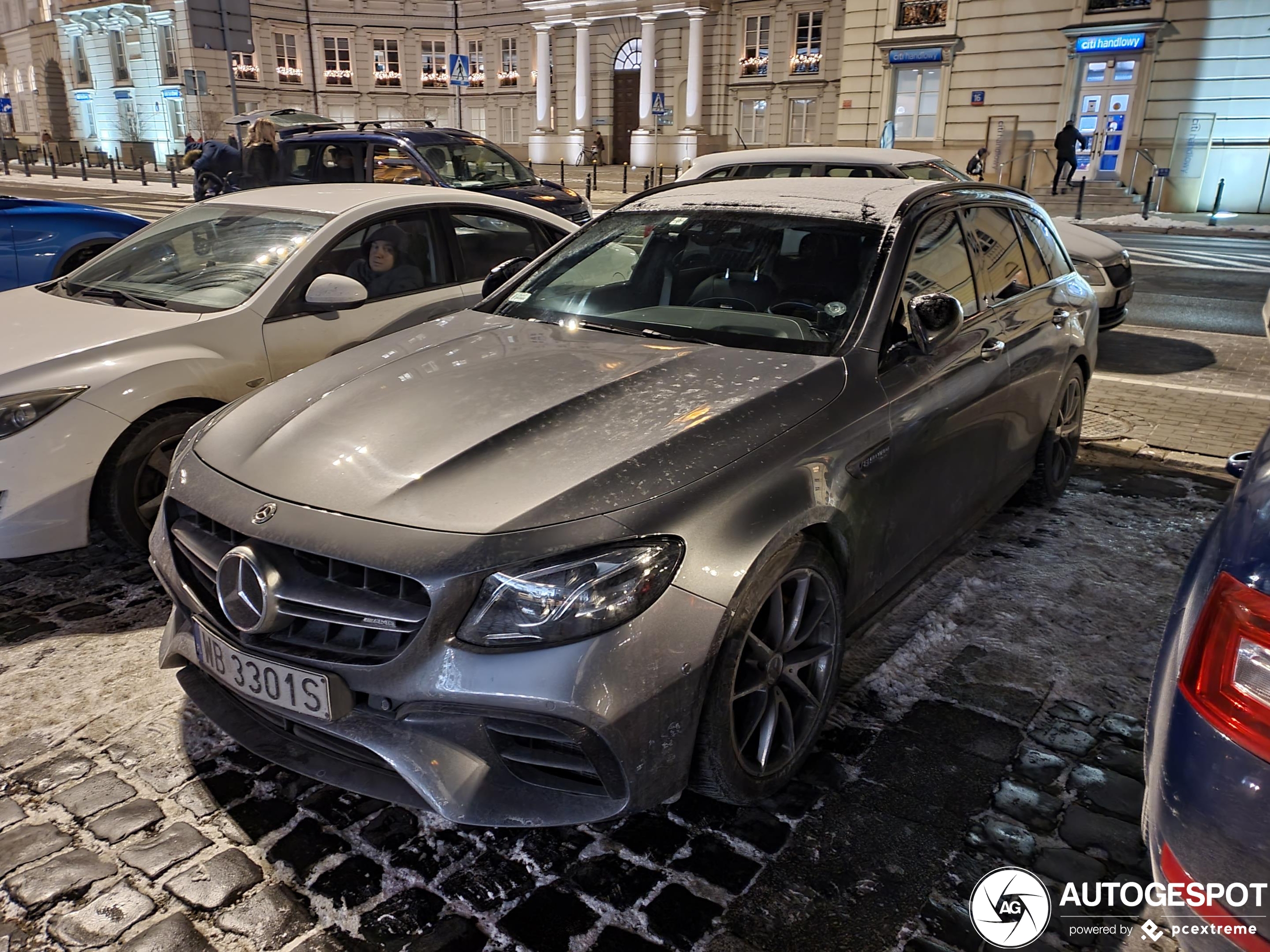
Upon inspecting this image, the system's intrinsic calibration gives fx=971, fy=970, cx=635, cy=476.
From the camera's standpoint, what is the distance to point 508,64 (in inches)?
2018

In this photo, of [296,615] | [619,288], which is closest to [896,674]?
[619,288]

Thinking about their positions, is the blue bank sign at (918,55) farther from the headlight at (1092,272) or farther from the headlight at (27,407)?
the headlight at (27,407)

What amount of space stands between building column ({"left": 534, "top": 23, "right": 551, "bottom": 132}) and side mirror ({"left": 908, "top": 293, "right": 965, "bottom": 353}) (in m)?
47.6

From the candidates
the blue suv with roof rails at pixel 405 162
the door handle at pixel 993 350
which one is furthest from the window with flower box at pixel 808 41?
the door handle at pixel 993 350

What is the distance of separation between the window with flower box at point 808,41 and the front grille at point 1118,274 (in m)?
34.9

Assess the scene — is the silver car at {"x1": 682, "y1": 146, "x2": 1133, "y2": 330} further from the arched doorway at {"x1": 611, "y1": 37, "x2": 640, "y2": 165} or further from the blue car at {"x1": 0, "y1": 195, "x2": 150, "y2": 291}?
the arched doorway at {"x1": 611, "y1": 37, "x2": 640, "y2": 165}

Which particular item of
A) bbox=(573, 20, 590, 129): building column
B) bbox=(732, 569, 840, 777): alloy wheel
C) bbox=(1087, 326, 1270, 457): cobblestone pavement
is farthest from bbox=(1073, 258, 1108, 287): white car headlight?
bbox=(573, 20, 590, 129): building column

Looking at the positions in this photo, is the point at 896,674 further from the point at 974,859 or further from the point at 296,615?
the point at 296,615

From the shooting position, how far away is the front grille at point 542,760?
222cm

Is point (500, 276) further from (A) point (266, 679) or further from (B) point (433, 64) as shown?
(B) point (433, 64)

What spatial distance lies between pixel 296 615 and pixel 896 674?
82.8 inches

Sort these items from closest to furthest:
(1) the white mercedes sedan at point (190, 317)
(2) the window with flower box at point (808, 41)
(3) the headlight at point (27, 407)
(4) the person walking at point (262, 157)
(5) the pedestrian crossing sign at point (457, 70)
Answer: (3) the headlight at point (27, 407)
(1) the white mercedes sedan at point (190, 317)
(4) the person walking at point (262, 157)
(5) the pedestrian crossing sign at point (457, 70)
(2) the window with flower box at point (808, 41)

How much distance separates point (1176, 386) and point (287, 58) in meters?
56.6

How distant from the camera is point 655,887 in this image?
96.7 inches
